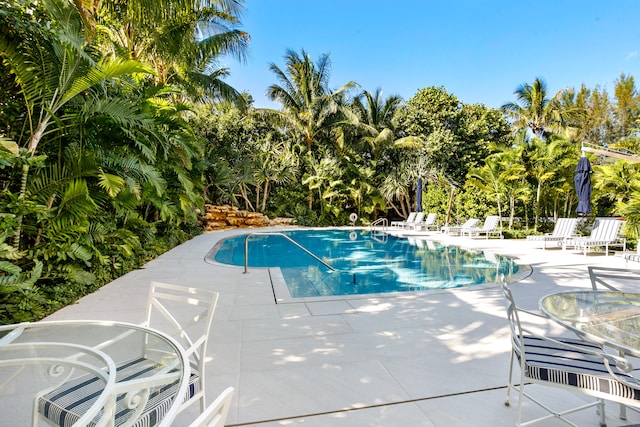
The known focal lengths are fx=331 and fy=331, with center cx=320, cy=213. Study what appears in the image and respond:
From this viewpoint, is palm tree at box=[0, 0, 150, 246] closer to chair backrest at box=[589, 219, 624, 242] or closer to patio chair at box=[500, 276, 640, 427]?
patio chair at box=[500, 276, 640, 427]

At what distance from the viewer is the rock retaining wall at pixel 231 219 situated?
17062mm

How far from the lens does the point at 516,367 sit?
2758mm

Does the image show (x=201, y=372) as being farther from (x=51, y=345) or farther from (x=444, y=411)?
(x=444, y=411)

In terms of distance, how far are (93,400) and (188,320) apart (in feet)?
7.46

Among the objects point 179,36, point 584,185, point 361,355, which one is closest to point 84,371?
point 361,355

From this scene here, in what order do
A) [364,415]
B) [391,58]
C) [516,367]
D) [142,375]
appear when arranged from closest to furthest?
[142,375] → [364,415] → [516,367] → [391,58]

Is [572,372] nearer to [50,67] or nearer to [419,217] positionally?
[50,67]

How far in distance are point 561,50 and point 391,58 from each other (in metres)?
10.4

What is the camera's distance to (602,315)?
215 cm

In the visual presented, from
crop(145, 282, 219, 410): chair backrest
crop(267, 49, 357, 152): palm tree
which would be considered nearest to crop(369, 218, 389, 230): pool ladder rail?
crop(267, 49, 357, 152): palm tree

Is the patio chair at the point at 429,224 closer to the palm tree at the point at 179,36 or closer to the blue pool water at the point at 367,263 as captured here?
the blue pool water at the point at 367,263

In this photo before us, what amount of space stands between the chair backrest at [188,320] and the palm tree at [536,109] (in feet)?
76.0

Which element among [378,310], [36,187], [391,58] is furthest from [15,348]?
[391,58]

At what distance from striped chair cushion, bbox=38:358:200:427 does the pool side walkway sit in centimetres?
70
